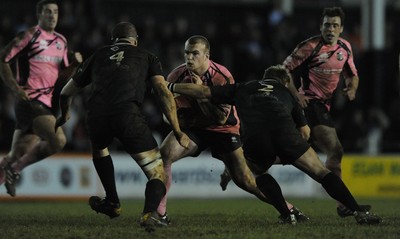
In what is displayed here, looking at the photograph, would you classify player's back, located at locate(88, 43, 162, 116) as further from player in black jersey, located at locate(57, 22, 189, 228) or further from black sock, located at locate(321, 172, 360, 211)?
Answer: black sock, located at locate(321, 172, 360, 211)

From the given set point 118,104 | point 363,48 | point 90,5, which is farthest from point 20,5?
point 118,104

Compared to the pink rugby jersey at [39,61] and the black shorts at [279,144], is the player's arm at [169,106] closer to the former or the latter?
the black shorts at [279,144]

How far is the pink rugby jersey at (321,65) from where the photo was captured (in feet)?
40.4

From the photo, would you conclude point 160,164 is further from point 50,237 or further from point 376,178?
point 376,178

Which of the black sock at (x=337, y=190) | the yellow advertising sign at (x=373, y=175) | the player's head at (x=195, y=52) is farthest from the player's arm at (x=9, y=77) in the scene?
the yellow advertising sign at (x=373, y=175)

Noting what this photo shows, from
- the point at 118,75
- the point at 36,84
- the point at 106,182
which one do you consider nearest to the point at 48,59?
the point at 36,84

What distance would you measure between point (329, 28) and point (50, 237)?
5.28 metres

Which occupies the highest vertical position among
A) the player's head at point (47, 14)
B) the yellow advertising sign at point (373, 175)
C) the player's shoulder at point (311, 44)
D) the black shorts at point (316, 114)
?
the player's head at point (47, 14)

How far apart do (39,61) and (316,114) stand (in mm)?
4067

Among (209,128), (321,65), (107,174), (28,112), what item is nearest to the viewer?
(107,174)

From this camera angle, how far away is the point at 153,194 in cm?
946

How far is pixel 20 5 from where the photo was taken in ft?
80.3

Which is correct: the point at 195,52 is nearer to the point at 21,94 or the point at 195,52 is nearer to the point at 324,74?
the point at 324,74

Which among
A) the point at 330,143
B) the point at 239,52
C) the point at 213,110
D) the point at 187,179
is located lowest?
the point at 187,179
